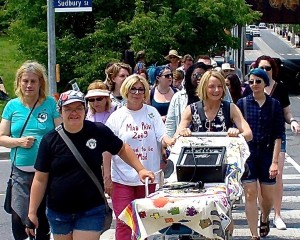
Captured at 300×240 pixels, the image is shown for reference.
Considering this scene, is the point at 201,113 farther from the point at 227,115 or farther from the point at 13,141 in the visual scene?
the point at 13,141

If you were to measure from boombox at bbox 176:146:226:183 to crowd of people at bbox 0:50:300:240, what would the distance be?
0.95 ft

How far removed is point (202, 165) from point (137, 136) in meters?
0.99

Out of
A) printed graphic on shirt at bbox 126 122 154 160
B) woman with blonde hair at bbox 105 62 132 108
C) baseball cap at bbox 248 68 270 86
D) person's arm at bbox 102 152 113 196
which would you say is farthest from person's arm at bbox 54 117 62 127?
baseball cap at bbox 248 68 270 86

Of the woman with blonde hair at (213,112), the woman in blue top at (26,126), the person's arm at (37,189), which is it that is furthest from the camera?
the woman with blonde hair at (213,112)

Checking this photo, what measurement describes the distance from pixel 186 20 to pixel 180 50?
881mm

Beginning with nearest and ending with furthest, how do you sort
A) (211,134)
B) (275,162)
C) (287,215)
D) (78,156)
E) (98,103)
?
(78,156), (211,134), (275,162), (98,103), (287,215)

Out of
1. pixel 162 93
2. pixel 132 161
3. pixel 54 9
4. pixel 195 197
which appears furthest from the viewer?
pixel 54 9

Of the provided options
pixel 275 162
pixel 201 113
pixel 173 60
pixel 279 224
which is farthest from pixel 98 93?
pixel 173 60

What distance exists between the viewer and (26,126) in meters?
6.43

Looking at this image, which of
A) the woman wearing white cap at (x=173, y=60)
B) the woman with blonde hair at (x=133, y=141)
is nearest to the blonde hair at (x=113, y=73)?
the woman with blonde hair at (x=133, y=141)

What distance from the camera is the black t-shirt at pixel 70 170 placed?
5.46 meters

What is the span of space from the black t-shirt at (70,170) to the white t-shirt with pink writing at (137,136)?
1243 millimetres

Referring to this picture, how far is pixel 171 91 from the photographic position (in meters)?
9.94

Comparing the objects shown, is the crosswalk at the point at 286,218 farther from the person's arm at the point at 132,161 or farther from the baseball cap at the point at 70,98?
the baseball cap at the point at 70,98
